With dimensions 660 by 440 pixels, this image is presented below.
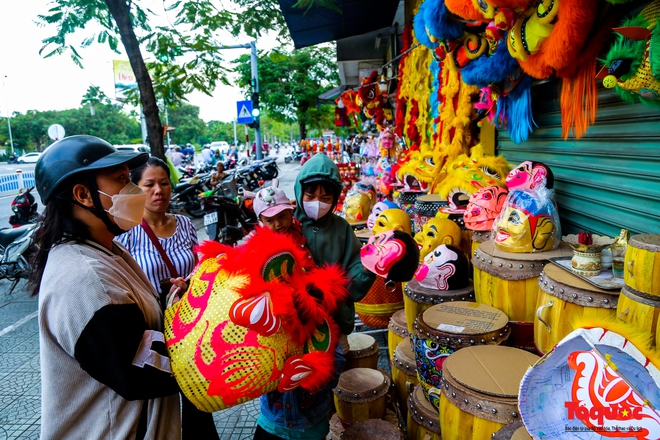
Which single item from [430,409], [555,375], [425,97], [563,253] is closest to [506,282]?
[563,253]

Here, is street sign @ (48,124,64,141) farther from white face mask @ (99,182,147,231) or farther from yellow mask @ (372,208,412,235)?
white face mask @ (99,182,147,231)

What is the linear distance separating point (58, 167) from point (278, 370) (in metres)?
A: 0.98

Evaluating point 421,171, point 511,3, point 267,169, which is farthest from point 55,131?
point 511,3

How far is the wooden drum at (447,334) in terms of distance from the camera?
7.48ft

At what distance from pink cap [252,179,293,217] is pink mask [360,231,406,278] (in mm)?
583

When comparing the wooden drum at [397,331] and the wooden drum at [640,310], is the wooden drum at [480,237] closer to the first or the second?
the wooden drum at [397,331]

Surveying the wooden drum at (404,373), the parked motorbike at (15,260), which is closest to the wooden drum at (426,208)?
the wooden drum at (404,373)

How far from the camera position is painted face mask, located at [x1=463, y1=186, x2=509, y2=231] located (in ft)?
10.3

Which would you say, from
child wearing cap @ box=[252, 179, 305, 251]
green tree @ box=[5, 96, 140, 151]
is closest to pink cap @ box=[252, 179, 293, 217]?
child wearing cap @ box=[252, 179, 305, 251]

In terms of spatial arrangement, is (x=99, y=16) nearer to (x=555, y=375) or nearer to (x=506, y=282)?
(x=506, y=282)

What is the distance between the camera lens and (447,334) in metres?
2.30

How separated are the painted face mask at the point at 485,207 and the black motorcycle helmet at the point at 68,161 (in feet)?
7.96

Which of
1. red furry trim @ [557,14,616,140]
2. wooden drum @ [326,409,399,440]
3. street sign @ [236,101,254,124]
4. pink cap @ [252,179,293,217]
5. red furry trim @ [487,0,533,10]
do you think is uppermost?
street sign @ [236,101,254,124]

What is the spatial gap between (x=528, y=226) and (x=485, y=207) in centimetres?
59
